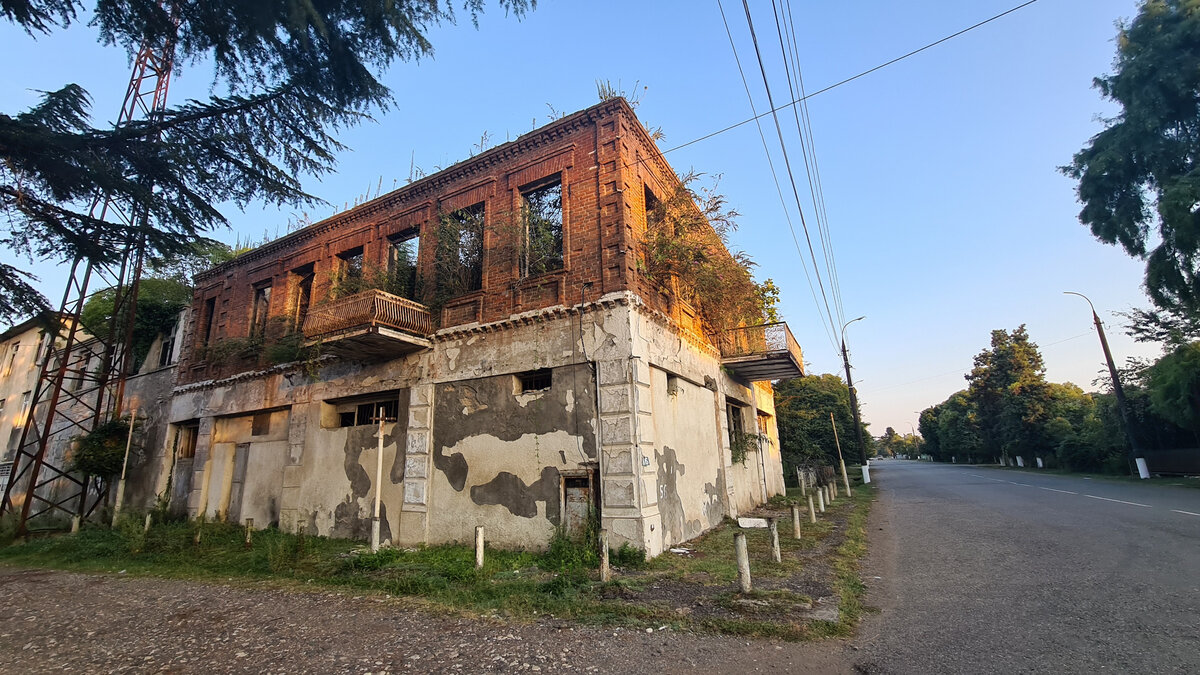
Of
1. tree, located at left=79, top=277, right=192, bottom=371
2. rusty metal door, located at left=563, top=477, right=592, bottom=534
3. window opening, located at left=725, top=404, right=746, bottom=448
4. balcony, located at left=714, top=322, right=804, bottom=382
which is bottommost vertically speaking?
rusty metal door, located at left=563, top=477, right=592, bottom=534

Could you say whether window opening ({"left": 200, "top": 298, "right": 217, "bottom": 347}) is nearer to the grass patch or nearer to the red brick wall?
the red brick wall

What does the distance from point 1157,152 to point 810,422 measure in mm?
19090

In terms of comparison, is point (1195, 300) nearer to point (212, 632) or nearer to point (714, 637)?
point (714, 637)

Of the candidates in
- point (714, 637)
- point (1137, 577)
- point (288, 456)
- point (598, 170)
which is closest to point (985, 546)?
point (1137, 577)

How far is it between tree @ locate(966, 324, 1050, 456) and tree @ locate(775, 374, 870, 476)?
11930mm

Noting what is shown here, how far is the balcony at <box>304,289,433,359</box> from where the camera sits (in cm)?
1015

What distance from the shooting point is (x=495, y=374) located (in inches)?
395

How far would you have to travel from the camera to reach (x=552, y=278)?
398 inches

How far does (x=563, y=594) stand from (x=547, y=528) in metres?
2.66

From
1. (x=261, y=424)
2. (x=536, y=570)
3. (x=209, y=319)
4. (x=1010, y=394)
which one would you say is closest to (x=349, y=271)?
(x=261, y=424)

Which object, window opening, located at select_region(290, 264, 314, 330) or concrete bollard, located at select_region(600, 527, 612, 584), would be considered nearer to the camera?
concrete bollard, located at select_region(600, 527, 612, 584)

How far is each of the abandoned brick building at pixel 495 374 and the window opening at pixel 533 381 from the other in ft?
0.13

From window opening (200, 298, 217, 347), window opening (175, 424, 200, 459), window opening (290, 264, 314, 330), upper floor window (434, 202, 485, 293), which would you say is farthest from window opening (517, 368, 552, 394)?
window opening (200, 298, 217, 347)

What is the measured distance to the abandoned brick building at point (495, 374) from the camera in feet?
29.7
